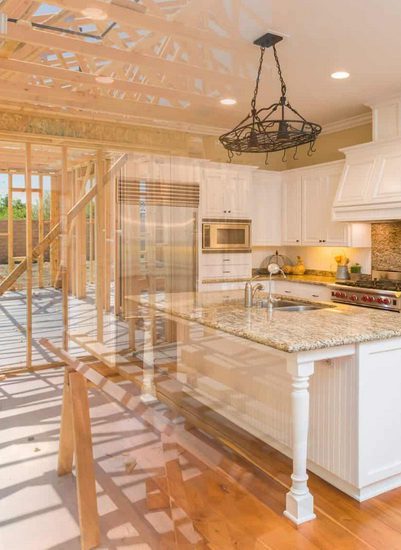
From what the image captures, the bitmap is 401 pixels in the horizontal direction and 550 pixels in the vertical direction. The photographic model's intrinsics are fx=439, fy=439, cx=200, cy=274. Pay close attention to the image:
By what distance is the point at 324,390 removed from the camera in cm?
234

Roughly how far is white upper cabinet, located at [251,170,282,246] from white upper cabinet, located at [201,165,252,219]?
0.21 m

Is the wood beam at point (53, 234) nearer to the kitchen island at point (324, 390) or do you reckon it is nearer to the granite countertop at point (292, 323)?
the granite countertop at point (292, 323)

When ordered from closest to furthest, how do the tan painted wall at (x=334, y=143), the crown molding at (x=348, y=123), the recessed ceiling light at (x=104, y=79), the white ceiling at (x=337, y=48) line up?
1. the white ceiling at (x=337, y=48)
2. the recessed ceiling light at (x=104, y=79)
3. the crown molding at (x=348, y=123)
4. the tan painted wall at (x=334, y=143)

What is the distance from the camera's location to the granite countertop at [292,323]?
82.7 inches

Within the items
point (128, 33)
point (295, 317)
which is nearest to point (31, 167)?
point (128, 33)

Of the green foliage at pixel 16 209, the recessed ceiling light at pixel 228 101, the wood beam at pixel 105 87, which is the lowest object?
the green foliage at pixel 16 209

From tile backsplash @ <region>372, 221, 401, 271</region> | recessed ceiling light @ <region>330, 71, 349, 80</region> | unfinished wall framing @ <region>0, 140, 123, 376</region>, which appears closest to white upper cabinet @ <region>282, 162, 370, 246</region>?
tile backsplash @ <region>372, 221, 401, 271</region>

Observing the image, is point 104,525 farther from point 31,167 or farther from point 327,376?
point 31,167

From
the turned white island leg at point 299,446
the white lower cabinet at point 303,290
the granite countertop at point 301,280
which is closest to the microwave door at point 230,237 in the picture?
the granite countertop at point 301,280

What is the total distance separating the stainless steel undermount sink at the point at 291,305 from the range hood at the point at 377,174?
→ 151cm

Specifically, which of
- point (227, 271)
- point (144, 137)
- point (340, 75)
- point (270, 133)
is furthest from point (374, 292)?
point (144, 137)

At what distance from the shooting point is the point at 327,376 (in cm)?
232

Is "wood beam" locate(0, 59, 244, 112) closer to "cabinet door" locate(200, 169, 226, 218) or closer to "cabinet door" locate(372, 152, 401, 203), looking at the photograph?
"cabinet door" locate(200, 169, 226, 218)

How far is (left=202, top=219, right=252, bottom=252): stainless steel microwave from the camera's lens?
16.8ft
